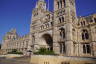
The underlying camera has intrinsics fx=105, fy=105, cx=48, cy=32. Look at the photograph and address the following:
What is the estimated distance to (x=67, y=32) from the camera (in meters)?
34.5

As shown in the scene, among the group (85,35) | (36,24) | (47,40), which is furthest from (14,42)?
(85,35)

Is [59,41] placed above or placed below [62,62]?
above

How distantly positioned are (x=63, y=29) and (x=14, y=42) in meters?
51.0

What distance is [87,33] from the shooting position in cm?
3588

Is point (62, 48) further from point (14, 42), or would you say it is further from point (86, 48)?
point (14, 42)

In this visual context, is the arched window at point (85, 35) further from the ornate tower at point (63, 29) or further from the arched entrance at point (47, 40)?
the arched entrance at point (47, 40)

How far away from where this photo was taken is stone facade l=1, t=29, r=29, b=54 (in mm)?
67500

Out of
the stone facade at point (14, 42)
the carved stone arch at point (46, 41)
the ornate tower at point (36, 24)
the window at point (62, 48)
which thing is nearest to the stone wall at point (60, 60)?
the window at point (62, 48)

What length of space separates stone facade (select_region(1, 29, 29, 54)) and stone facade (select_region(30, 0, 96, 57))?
2345 cm

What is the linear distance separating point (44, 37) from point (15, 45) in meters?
37.3

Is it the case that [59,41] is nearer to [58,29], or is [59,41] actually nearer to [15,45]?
[58,29]

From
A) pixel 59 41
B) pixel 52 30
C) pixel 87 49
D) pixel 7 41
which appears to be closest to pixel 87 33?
pixel 87 49

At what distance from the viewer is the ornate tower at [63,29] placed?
33619 mm

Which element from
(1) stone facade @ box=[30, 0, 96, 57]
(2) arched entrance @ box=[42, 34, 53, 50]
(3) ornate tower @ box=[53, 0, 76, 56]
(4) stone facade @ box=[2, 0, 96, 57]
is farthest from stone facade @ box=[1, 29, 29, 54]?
(3) ornate tower @ box=[53, 0, 76, 56]
